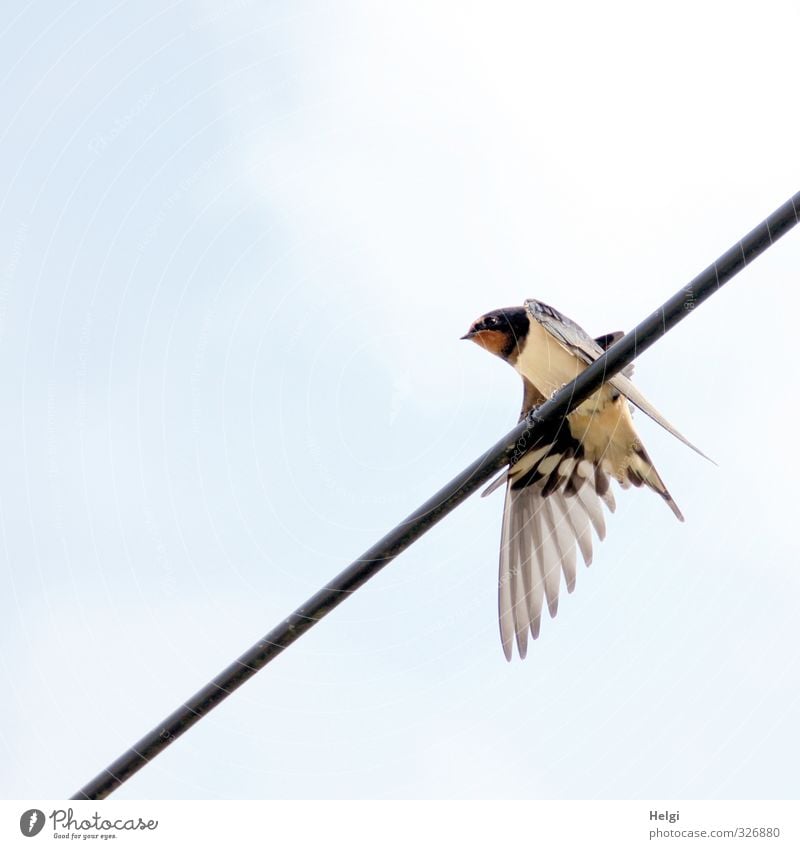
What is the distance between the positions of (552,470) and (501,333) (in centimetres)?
60

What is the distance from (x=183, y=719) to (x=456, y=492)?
0.77 meters

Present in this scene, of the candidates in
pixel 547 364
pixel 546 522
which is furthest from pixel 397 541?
pixel 546 522

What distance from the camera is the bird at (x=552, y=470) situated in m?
4.28

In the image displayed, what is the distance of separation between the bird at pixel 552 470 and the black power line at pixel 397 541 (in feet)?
5.75

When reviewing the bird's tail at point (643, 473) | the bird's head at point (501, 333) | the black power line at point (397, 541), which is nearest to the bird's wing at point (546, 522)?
the bird's tail at point (643, 473)

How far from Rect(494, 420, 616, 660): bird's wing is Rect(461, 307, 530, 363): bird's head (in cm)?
42

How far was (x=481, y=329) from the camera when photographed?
449 cm

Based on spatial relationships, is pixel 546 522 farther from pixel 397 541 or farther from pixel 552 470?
pixel 397 541

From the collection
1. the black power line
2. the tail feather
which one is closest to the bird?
the tail feather

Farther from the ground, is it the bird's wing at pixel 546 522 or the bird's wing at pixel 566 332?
the bird's wing at pixel 566 332

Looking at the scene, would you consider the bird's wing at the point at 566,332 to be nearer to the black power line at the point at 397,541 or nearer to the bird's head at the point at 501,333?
the bird's head at the point at 501,333

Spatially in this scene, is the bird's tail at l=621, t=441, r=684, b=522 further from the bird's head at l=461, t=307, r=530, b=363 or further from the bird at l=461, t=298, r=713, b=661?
the bird's head at l=461, t=307, r=530, b=363

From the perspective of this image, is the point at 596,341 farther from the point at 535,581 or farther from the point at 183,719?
the point at 183,719

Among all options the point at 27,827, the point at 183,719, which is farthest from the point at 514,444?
the point at 27,827
